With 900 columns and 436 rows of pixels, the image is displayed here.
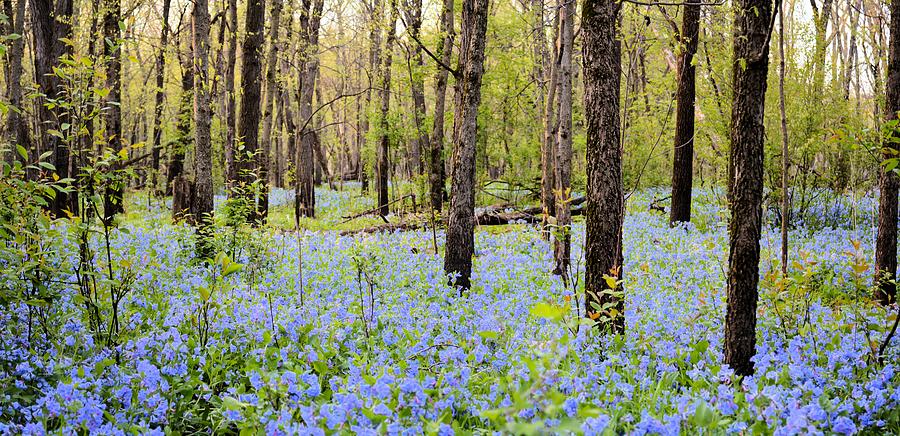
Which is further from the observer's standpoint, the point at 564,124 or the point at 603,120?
the point at 564,124

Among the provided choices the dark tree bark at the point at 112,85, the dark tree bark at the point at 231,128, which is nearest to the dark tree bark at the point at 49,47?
the dark tree bark at the point at 112,85

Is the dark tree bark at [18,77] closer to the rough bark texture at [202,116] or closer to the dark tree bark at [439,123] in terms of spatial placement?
the rough bark texture at [202,116]

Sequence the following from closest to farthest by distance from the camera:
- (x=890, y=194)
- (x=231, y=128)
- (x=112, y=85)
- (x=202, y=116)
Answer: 1. (x=890, y=194)
2. (x=202, y=116)
3. (x=231, y=128)
4. (x=112, y=85)

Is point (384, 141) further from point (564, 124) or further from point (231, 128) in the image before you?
point (564, 124)

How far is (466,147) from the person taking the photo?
267 inches

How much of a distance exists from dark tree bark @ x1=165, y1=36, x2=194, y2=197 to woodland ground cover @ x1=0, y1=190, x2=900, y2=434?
743 centimetres

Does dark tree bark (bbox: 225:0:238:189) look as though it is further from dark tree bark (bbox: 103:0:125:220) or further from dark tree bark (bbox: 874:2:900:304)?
dark tree bark (bbox: 874:2:900:304)

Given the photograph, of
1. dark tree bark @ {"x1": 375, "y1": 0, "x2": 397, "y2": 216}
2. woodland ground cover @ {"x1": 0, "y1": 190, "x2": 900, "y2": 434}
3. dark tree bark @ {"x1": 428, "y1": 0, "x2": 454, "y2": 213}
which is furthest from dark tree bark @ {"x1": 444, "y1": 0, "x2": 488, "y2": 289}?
dark tree bark @ {"x1": 375, "y1": 0, "x2": 397, "y2": 216}

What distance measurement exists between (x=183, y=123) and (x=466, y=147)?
8781mm

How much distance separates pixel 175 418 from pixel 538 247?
6.91 meters

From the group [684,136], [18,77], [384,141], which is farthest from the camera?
[384,141]

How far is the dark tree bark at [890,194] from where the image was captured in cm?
585

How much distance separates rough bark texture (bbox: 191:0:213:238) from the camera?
7.89m

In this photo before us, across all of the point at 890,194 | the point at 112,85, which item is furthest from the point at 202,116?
the point at 890,194
